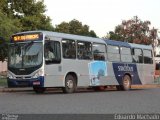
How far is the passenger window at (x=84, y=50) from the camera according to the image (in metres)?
26.4

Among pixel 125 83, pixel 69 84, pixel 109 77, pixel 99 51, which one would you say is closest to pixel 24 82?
pixel 69 84

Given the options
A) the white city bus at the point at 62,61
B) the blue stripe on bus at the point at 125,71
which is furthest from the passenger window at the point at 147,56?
the white city bus at the point at 62,61

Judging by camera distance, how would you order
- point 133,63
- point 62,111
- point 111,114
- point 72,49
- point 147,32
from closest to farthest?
point 111,114 → point 62,111 → point 72,49 → point 133,63 → point 147,32

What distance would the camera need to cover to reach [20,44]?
2484 cm

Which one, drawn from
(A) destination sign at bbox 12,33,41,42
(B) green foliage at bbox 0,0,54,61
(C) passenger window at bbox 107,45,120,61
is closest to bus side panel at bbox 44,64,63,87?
(A) destination sign at bbox 12,33,41,42

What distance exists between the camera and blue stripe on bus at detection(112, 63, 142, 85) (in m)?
30.0

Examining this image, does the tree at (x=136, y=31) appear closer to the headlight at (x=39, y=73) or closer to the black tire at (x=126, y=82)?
the black tire at (x=126, y=82)

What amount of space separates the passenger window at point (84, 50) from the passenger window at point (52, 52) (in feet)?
6.43

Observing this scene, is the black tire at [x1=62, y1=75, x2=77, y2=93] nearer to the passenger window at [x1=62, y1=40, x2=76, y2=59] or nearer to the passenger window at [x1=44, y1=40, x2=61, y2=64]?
the passenger window at [x1=62, y1=40, x2=76, y2=59]

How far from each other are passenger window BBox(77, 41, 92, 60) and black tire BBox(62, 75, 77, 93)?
1384 mm

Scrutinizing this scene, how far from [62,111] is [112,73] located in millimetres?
15219

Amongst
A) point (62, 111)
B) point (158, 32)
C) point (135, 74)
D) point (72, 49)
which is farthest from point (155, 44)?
point (62, 111)

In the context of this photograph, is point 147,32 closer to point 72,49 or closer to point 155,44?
point 155,44

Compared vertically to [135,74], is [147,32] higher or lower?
higher
